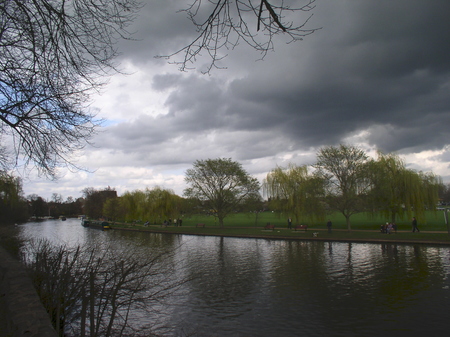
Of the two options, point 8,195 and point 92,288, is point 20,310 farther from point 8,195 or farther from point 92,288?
point 8,195

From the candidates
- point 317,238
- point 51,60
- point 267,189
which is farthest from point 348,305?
point 267,189

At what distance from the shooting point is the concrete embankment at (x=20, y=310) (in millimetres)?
4168

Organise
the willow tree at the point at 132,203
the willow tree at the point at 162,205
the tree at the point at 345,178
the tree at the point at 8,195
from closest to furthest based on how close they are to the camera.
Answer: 1. the tree at the point at 8,195
2. the tree at the point at 345,178
3. the willow tree at the point at 162,205
4. the willow tree at the point at 132,203

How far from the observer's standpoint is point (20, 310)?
15.4 ft

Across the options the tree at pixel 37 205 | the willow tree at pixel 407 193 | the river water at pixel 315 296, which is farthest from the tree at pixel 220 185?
the tree at pixel 37 205

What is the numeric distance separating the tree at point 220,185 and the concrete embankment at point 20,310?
4270cm

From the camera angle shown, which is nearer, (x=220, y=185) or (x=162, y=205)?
(x=220, y=185)

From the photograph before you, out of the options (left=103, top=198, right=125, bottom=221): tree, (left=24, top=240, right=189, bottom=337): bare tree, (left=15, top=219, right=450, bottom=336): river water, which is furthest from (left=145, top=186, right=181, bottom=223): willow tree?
(left=24, top=240, right=189, bottom=337): bare tree

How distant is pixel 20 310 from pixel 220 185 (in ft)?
148

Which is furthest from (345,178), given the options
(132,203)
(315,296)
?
(132,203)

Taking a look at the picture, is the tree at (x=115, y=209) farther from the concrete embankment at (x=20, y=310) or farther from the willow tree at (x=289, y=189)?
the concrete embankment at (x=20, y=310)

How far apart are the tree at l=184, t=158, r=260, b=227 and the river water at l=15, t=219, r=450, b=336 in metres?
26.2

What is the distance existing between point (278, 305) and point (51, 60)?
10950 millimetres

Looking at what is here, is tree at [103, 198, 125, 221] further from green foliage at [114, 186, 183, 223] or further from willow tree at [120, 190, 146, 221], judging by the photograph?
green foliage at [114, 186, 183, 223]
